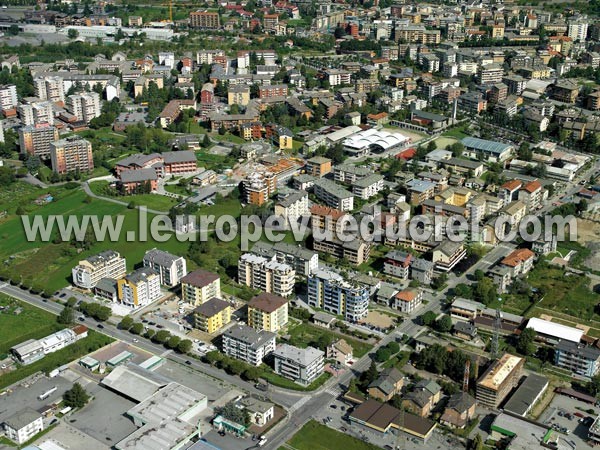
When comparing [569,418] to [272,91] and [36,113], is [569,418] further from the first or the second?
[36,113]

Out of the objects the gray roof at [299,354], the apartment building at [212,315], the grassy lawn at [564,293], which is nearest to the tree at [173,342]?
the apartment building at [212,315]

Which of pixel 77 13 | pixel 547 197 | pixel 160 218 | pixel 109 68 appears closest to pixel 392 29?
pixel 109 68

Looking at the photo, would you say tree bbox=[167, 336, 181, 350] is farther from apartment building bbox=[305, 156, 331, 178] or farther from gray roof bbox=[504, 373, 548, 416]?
apartment building bbox=[305, 156, 331, 178]

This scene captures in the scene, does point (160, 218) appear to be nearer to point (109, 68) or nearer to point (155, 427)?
point (155, 427)

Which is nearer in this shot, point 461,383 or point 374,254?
point 461,383

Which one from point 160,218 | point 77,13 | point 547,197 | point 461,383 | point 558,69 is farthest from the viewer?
point 77,13

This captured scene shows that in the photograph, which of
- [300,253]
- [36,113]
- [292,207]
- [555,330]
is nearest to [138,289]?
[300,253]
